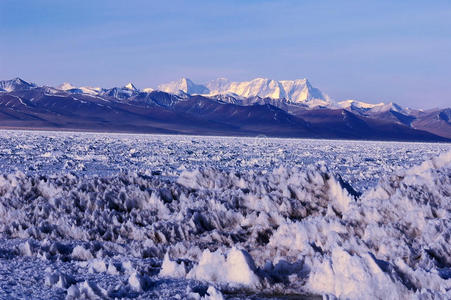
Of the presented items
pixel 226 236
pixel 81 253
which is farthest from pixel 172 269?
pixel 226 236

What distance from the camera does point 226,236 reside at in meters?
6.76

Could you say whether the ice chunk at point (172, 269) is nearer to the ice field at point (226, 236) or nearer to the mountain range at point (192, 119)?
the ice field at point (226, 236)

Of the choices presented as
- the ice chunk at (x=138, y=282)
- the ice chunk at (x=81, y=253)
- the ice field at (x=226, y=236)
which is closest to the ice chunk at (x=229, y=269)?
the ice field at (x=226, y=236)

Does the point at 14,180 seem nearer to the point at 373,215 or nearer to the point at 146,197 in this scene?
the point at 146,197

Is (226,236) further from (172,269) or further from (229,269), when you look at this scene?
(229,269)

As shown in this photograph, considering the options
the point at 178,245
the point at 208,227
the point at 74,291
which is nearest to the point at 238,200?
the point at 208,227

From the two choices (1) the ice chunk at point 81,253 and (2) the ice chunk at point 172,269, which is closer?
(2) the ice chunk at point 172,269

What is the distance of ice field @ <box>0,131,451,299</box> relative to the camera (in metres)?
4.54

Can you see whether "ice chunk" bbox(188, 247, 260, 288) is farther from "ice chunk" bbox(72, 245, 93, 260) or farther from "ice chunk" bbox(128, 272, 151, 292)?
"ice chunk" bbox(72, 245, 93, 260)

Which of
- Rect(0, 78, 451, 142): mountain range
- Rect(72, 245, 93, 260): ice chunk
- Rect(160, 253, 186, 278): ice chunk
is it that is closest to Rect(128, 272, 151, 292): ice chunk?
Rect(160, 253, 186, 278): ice chunk

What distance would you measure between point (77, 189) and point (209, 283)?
13.7 ft

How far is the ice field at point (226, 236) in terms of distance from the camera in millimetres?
4535

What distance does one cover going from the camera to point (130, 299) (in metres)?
4.38

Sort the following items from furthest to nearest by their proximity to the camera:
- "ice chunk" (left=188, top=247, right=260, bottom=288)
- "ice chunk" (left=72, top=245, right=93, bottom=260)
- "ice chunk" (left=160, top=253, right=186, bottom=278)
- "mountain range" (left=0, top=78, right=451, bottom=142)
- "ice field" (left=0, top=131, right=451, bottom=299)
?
"mountain range" (left=0, top=78, right=451, bottom=142)
"ice chunk" (left=72, top=245, right=93, bottom=260)
"ice chunk" (left=160, top=253, right=186, bottom=278)
"ice chunk" (left=188, top=247, right=260, bottom=288)
"ice field" (left=0, top=131, right=451, bottom=299)
